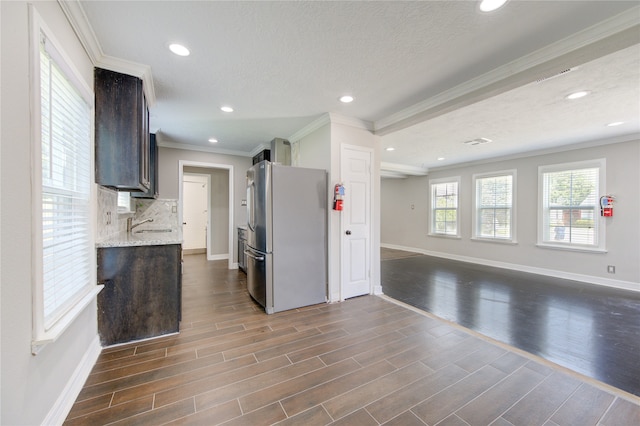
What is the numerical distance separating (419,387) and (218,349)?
5.42ft

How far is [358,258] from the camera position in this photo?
3.61m

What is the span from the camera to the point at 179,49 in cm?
204

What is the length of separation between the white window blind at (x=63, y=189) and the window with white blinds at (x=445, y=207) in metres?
7.33

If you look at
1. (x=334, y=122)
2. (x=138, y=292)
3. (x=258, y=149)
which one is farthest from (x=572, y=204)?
(x=138, y=292)

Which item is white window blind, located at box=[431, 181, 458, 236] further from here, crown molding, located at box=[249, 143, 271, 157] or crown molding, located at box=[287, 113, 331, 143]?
crown molding, located at box=[249, 143, 271, 157]

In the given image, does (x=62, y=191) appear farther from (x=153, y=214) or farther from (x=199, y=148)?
(x=199, y=148)

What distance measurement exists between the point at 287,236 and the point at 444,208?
18.5 feet

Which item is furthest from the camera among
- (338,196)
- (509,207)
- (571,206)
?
(509,207)

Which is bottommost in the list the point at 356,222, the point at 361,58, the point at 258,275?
the point at 258,275

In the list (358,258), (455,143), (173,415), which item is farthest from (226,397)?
(455,143)

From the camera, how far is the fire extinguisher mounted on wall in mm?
3324

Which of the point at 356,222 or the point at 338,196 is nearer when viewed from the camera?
the point at 338,196

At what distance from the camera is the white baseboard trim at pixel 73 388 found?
1.39 m

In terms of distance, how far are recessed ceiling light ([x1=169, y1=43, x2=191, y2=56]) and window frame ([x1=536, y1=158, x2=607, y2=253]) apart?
647 centimetres
